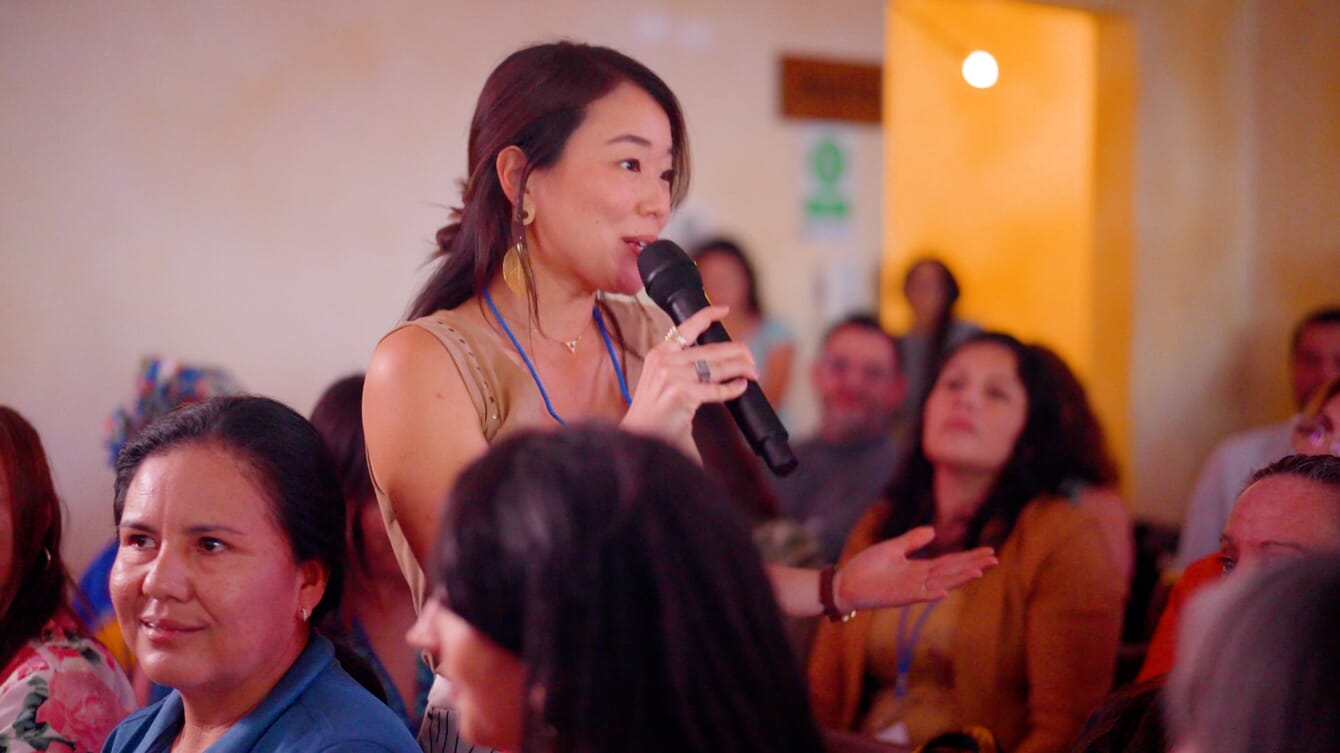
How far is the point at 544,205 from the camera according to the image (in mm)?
1686

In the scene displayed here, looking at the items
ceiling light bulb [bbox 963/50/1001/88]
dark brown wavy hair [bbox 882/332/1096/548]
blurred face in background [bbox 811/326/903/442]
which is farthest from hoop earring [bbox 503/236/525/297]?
ceiling light bulb [bbox 963/50/1001/88]

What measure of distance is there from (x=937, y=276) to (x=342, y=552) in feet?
12.6

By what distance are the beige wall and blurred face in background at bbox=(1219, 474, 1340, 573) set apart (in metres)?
2.44

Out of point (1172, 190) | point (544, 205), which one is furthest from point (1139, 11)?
point (544, 205)

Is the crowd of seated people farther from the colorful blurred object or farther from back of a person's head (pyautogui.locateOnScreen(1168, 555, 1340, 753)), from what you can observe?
the colorful blurred object

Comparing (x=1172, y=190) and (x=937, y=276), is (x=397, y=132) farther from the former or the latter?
(x=1172, y=190)

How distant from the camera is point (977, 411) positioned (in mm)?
2750

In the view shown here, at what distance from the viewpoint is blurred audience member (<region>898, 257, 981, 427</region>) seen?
4.93m

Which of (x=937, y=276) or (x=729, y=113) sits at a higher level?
(x=729, y=113)

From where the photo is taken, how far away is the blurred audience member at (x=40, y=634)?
180 centimetres

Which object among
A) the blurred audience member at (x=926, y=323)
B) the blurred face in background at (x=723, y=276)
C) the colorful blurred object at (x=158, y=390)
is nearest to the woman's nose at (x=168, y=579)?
the colorful blurred object at (x=158, y=390)

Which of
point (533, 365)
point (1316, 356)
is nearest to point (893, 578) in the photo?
point (533, 365)

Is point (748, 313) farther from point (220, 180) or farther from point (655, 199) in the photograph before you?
point (655, 199)

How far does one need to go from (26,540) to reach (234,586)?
26.0 inches
